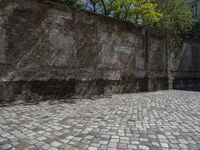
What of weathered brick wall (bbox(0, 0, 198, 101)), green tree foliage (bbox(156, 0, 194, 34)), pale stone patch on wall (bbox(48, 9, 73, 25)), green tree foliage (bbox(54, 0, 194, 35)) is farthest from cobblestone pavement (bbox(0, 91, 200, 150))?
green tree foliage (bbox(156, 0, 194, 34))

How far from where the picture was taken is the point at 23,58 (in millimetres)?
7531

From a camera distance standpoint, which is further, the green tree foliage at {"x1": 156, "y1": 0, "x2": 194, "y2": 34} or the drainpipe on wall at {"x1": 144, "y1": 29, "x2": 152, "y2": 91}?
the green tree foliage at {"x1": 156, "y1": 0, "x2": 194, "y2": 34}

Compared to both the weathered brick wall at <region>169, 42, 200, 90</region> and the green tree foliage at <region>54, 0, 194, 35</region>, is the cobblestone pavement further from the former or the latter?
the green tree foliage at <region>54, 0, 194, 35</region>

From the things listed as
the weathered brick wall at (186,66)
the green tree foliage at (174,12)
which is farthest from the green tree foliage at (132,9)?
the green tree foliage at (174,12)

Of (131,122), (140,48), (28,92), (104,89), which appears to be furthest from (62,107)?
(140,48)

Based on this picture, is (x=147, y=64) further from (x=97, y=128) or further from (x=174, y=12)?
(x=174, y=12)

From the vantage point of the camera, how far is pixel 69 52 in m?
8.89

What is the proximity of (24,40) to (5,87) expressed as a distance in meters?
1.88

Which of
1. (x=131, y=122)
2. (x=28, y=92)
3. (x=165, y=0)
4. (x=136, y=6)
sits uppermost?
(x=165, y=0)

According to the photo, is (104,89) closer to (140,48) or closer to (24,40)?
(140,48)

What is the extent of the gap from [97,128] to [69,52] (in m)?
4.99

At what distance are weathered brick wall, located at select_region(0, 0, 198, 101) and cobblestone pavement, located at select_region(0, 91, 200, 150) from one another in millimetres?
1680

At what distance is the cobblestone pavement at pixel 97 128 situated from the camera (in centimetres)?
372

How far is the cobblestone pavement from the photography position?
12.2 feet
